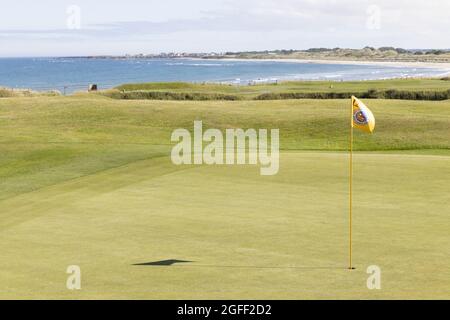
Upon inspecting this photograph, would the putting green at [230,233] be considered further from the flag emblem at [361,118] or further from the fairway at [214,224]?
the flag emblem at [361,118]

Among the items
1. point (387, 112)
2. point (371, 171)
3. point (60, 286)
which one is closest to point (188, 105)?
point (387, 112)

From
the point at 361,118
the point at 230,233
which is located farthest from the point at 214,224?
the point at 361,118

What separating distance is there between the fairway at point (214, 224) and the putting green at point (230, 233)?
1.6 inches

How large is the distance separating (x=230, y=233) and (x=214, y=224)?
34.7 inches

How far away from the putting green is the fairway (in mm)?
41

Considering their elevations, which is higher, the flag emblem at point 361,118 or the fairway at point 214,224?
the flag emblem at point 361,118

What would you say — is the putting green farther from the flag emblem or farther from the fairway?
the flag emblem

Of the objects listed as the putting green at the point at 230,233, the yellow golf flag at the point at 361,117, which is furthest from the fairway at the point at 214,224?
the yellow golf flag at the point at 361,117

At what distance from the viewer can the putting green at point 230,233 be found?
12.5 metres

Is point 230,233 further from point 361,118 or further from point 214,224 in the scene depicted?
point 361,118

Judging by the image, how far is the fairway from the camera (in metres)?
12.6

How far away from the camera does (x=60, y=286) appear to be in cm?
1238
